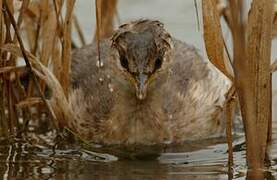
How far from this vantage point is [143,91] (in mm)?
6375

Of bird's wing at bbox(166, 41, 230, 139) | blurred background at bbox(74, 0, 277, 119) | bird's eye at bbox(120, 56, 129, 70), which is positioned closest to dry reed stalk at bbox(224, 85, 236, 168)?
bird's eye at bbox(120, 56, 129, 70)

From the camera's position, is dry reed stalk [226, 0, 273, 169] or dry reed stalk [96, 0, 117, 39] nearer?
dry reed stalk [226, 0, 273, 169]

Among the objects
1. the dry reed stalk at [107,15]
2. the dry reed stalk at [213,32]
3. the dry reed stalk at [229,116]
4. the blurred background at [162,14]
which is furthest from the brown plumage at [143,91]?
the blurred background at [162,14]

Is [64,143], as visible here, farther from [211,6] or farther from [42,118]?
[211,6]

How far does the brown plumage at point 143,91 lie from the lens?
21.1 feet

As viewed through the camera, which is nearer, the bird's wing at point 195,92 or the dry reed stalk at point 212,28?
the dry reed stalk at point 212,28

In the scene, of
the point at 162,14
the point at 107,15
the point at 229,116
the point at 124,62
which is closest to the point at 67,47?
the point at 124,62

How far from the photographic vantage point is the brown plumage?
6.44m

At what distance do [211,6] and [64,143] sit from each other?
193 cm

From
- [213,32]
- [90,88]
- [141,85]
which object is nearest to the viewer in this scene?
[213,32]

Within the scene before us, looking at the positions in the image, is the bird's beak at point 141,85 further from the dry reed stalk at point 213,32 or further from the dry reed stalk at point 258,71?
the dry reed stalk at point 258,71

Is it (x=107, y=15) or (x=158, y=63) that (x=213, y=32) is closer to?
(x=158, y=63)

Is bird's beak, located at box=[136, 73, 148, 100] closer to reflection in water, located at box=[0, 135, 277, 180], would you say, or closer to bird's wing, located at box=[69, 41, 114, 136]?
reflection in water, located at box=[0, 135, 277, 180]

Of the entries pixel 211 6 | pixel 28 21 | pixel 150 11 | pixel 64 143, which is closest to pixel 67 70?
pixel 64 143
